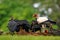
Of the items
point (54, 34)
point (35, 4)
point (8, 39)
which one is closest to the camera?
Answer: point (8, 39)

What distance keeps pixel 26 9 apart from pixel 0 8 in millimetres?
2459

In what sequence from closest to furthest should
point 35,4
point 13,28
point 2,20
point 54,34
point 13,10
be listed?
point 13,28
point 54,34
point 2,20
point 13,10
point 35,4

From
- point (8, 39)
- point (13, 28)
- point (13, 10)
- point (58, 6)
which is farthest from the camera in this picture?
point (58, 6)

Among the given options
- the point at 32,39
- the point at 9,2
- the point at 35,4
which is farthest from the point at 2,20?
the point at 32,39

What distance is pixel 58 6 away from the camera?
2580 centimetres

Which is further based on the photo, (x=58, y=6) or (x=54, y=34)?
(x=58, y=6)

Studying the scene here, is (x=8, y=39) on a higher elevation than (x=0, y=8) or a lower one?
lower

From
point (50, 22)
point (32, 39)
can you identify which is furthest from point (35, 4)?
point (32, 39)

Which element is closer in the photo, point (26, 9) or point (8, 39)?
point (8, 39)

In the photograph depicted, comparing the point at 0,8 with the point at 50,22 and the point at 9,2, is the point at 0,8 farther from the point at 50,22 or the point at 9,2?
the point at 50,22

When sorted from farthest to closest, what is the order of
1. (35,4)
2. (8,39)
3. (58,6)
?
(35,4), (58,6), (8,39)

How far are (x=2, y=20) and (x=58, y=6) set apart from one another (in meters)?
6.72

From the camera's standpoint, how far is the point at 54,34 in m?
9.22

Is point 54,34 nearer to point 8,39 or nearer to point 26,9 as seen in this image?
point 8,39
